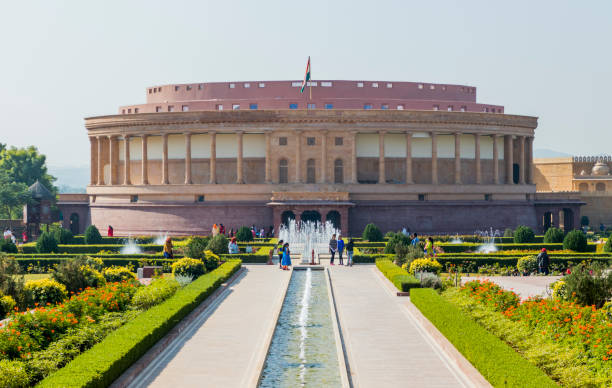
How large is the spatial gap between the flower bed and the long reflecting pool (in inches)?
158

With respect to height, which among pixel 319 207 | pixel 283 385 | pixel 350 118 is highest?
pixel 350 118

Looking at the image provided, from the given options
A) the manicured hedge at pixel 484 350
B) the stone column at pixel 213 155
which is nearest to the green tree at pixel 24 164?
the stone column at pixel 213 155

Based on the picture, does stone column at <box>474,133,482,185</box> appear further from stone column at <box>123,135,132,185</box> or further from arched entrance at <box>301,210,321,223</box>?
stone column at <box>123,135,132,185</box>

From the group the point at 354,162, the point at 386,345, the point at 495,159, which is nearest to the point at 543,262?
the point at 386,345

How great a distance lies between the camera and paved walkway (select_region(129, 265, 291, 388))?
13867 millimetres

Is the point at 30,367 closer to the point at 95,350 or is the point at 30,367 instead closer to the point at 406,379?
the point at 95,350

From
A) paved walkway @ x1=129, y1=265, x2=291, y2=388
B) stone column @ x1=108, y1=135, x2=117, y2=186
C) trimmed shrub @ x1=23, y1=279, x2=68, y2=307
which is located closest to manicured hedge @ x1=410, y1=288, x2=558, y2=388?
paved walkway @ x1=129, y1=265, x2=291, y2=388

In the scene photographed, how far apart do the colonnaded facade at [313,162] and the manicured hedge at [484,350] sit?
36.6 metres

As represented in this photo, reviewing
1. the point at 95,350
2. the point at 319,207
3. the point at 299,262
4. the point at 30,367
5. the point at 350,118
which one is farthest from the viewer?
the point at 350,118

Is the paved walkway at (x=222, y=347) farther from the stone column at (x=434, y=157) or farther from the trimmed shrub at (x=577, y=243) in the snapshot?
the stone column at (x=434, y=157)

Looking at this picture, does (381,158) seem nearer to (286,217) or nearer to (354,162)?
(354,162)

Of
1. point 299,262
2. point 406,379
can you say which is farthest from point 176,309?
point 299,262

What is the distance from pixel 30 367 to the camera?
13008 mm

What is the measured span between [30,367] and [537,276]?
2519 centimetres
